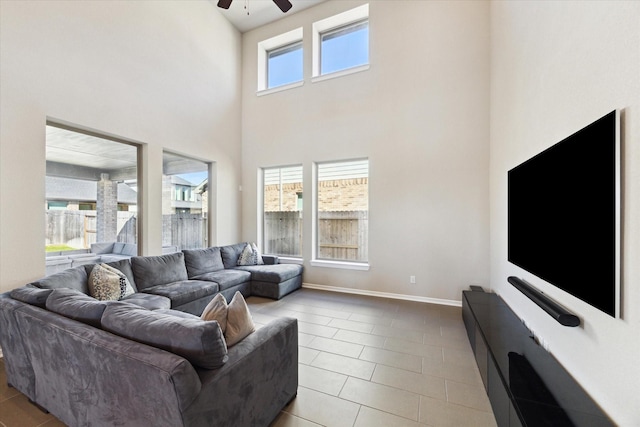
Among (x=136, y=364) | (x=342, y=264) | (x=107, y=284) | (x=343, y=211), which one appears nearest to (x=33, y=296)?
(x=107, y=284)

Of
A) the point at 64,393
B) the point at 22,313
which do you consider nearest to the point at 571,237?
the point at 64,393

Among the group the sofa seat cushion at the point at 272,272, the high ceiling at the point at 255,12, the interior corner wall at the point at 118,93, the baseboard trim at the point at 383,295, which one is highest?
the high ceiling at the point at 255,12

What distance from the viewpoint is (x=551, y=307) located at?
1.66m

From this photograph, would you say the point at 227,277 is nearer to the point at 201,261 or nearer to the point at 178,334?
the point at 201,261

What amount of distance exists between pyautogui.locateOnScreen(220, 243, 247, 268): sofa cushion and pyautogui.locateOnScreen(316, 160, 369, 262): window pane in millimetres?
1538

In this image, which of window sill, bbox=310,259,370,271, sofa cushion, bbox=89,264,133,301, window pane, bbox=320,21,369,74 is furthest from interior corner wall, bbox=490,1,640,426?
sofa cushion, bbox=89,264,133,301

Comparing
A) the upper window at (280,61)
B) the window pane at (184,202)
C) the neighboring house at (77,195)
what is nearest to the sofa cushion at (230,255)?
the window pane at (184,202)

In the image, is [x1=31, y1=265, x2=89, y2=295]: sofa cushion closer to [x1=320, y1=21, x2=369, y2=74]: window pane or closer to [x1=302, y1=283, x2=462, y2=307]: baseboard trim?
[x1=302, y1=283, x2=462, y2=307]: baseboard trim

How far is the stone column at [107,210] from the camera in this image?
11.8 ft

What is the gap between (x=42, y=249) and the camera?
2.83 m

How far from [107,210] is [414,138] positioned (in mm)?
4713

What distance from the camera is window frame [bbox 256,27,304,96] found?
5203 millimetres

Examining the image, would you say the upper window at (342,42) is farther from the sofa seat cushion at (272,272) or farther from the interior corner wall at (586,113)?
the sofa seat cushion at (272,272)

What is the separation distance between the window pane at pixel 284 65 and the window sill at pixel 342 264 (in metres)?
3.65
